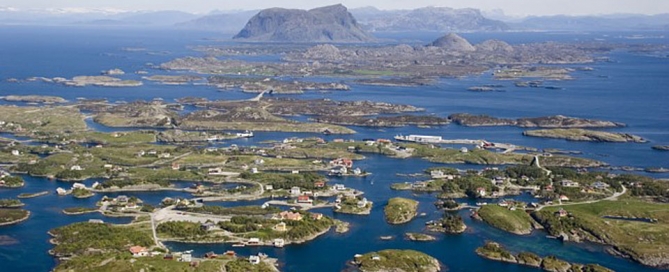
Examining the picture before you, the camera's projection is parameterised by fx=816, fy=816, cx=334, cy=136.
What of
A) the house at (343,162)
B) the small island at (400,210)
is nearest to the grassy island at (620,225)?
the small island at (400,210)

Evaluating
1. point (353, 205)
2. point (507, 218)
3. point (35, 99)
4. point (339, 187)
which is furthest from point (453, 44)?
point (507, 218)

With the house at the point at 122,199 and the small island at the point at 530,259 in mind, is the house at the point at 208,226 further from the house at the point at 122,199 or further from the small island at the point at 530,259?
the small island at the point at 530,259

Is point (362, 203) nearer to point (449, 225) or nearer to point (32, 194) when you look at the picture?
point (449, 225)

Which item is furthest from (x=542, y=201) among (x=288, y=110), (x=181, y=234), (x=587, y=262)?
(x=288, y=110)

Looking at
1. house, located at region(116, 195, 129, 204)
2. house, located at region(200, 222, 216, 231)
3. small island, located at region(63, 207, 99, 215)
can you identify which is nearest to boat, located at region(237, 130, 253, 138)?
house, located at region(116, 195, 129, 204)

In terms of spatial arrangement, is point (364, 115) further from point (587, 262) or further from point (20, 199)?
point (587, 262)
